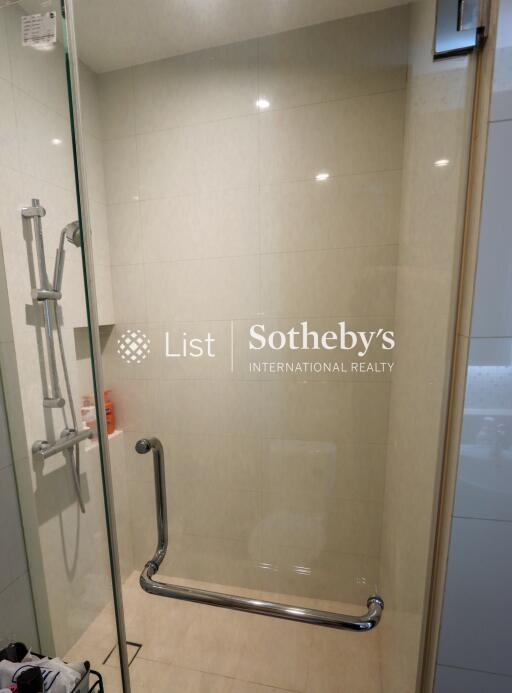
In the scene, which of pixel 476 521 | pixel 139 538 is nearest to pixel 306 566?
pixel 139 538

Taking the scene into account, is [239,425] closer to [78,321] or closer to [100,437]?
[100,437]

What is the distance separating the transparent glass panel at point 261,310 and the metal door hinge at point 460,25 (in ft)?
1.08

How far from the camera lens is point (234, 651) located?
124cm

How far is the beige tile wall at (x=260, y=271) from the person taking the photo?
1038 mm

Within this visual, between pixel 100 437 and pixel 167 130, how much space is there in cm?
110

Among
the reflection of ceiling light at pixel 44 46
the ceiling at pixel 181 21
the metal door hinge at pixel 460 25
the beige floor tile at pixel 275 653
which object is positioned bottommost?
the beige floor tile at pixel 275 653

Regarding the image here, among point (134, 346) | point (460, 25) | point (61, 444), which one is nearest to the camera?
point (460, 25)

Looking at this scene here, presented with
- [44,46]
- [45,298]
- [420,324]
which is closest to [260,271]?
[420,324]

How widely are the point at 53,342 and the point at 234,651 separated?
138 centimetres

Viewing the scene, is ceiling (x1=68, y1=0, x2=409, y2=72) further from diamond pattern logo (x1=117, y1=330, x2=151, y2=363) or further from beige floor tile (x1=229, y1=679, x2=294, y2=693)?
beige floor tile (x1=229, y1=679, x2=294, y2=693)

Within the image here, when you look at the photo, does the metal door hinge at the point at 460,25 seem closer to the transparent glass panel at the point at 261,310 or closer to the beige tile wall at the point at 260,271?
the transparent glass panel at the point at 261,310

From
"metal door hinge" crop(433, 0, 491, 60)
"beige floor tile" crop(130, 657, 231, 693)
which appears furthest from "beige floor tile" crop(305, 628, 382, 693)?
"metal door hinge" crop(433, 0, 491, 60)

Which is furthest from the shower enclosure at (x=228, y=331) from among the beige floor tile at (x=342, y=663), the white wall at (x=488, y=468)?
the white wall at (x=488, y=468)

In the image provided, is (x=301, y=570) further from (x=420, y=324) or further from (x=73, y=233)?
(x=73, y=233)
